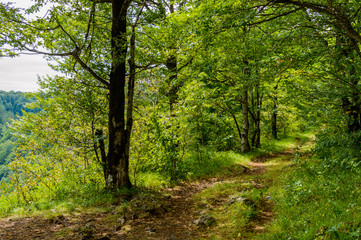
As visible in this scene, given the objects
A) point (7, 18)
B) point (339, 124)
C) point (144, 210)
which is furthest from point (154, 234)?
point (339, 124)

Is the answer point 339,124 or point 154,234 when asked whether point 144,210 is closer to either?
point 154,234

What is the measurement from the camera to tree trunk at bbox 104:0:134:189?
300 inches

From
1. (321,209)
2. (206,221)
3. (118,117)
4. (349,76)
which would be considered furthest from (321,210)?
(118,117)

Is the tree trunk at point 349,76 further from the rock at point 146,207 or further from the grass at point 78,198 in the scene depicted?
the rock at point 146,207

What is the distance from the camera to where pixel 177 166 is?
959 cm

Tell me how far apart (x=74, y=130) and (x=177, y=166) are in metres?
4.49

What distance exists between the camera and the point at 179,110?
1008cm

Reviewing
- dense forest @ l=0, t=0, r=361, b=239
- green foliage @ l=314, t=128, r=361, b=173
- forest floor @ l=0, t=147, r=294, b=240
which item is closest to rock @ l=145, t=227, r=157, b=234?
forest floor @ l=0, t=147, r=294, b=240

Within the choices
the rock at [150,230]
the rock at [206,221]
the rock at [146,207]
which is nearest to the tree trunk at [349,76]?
the rock at [206,221]

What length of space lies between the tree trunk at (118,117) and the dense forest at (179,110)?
35mm

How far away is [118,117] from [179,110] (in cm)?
311

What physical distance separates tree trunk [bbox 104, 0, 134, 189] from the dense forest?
0.11ft

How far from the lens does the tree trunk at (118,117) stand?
762cm

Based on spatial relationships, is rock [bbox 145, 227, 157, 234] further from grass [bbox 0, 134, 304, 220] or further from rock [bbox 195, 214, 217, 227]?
grass [bbox 0, 134, 304, 220]
